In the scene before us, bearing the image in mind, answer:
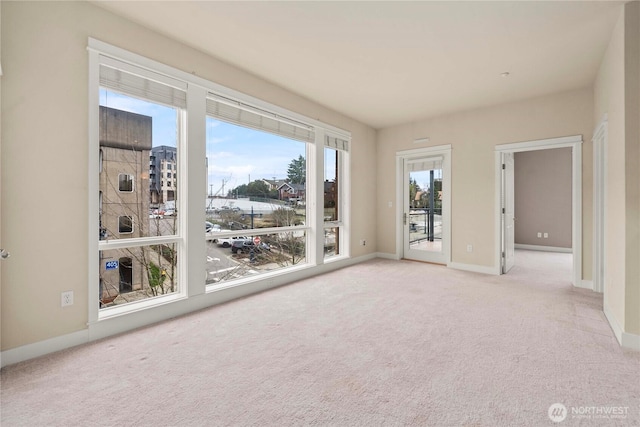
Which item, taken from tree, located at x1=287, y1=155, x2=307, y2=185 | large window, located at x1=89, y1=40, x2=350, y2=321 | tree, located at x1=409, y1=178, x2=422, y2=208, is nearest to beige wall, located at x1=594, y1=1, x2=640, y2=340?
tree, located at x1=409, y1=178, x2=422, y2=208

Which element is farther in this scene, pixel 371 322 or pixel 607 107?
pixel 607 107

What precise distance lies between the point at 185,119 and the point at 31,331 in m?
2.15

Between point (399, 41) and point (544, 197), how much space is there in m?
6.33

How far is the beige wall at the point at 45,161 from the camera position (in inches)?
81.5

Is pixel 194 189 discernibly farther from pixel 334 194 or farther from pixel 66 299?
pixel 334 194

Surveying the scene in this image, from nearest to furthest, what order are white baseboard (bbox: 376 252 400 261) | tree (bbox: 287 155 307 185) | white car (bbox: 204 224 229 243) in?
white car (bbox: 204 224 229 243) < tree (bbox: 287 155 307 185) < white baseboard (bbox: 376 252 400 261)

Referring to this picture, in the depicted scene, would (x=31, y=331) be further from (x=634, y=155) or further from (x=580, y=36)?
(x=580, y=36)

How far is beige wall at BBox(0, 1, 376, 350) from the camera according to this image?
6.79 feet

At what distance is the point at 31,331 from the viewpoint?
2.17m

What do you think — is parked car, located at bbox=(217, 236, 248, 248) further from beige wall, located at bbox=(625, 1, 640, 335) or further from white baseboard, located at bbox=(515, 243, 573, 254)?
white baseboard, located at bbox=(515, 243, 573, 254)

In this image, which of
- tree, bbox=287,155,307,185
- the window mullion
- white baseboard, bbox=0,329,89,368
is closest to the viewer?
white baseboard, bbox=0,329,89,368

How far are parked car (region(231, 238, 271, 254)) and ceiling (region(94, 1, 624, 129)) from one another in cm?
208

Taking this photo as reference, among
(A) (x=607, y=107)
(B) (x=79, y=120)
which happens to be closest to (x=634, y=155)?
(A) (x=607, y=107)

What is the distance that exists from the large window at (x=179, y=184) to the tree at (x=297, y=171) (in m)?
0.04
